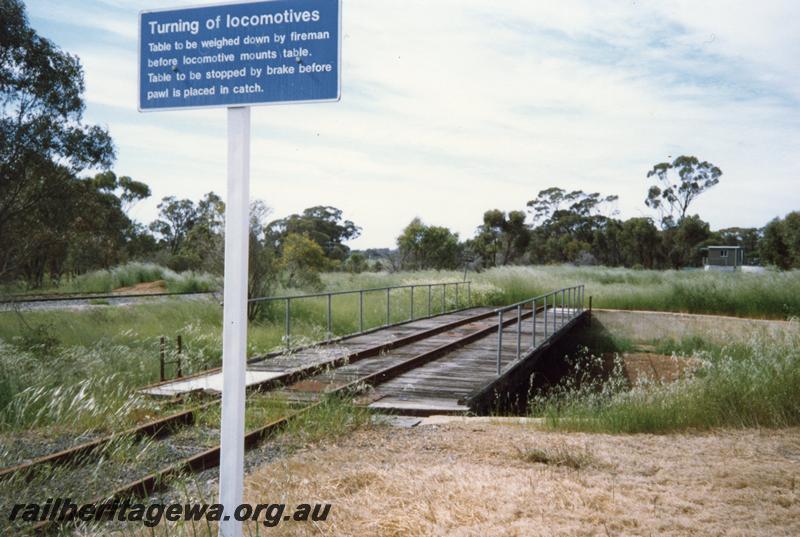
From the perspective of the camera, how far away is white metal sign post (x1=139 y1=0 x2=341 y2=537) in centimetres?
378

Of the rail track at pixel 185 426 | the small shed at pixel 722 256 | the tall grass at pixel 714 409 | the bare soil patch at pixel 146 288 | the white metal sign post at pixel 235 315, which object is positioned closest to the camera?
the white metal sign post at pixel 235 315

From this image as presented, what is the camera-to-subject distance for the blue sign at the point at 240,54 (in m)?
3.77

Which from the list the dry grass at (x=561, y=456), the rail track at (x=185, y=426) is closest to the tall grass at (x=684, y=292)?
the rail track at (x=185, y=426)

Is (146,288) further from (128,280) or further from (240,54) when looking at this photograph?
(240,54)

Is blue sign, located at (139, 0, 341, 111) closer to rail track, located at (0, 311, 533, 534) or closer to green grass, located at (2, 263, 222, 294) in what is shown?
rail track, located at (0, 311, 533, 534)

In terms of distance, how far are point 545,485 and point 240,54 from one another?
3.35 m

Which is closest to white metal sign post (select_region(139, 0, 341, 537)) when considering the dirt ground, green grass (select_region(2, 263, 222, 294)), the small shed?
the dirt ground

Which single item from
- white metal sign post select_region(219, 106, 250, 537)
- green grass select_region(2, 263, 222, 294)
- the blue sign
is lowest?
green grass select_region(2, 263, 222, 294)

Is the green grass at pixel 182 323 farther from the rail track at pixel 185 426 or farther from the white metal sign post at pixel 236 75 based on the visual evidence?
the white metal sign post at pixel 236 75

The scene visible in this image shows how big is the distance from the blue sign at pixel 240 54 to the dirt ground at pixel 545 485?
2504 mm

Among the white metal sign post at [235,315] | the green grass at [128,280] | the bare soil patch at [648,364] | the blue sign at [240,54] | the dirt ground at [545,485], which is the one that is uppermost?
the blue sign at [240,54]

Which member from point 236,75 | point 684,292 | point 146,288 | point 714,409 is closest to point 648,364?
point 684,292

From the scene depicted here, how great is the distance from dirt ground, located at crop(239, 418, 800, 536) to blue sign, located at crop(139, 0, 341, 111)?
2.50 m

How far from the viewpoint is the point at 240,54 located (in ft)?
12.7
